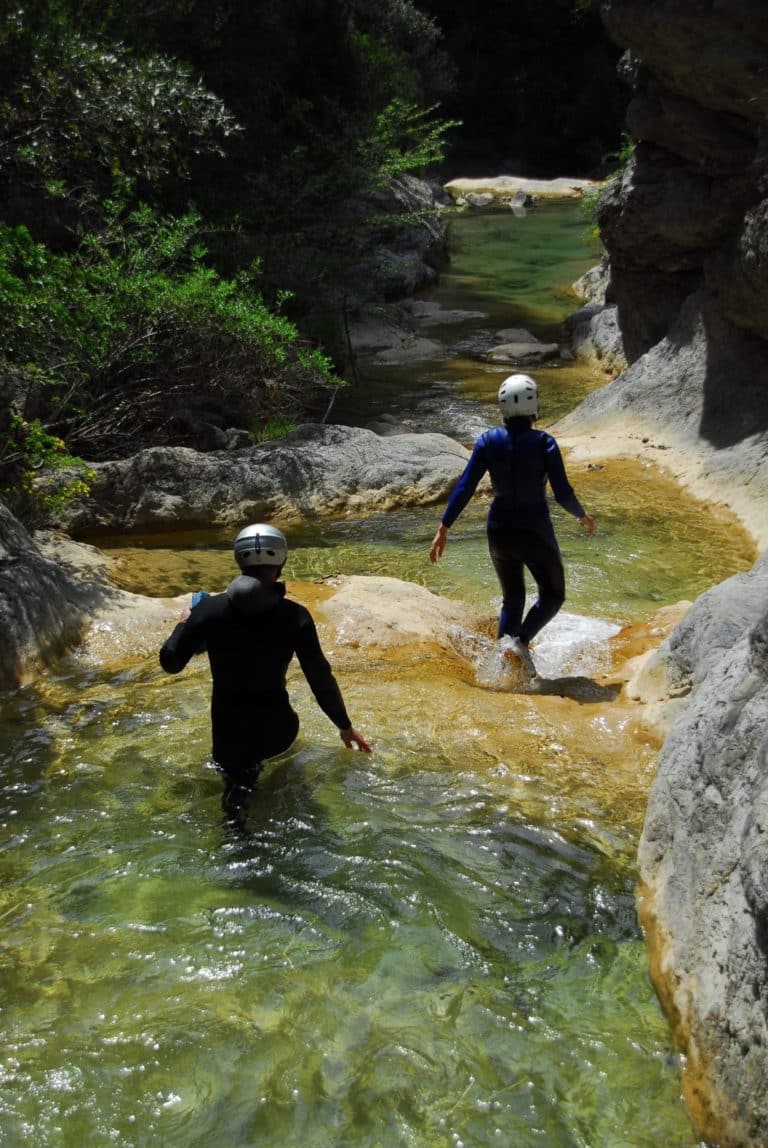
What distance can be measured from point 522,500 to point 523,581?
0.58m

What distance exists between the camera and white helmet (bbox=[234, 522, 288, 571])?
4066mm

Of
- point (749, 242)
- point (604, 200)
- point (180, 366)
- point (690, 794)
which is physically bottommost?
point (690, 794)

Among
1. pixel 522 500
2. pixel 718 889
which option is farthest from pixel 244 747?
pixel 522 500

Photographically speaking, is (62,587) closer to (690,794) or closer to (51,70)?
(51,70)

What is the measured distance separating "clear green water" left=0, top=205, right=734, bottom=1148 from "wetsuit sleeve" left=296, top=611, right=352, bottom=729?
1.76 feet

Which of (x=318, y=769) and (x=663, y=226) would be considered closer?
(x=318, y=769)

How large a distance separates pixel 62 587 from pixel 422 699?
273cm

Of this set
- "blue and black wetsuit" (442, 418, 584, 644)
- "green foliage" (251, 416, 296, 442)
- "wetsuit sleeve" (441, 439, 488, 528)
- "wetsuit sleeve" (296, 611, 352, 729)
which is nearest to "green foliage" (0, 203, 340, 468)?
"green foliage" (251, 416, 296, 442)

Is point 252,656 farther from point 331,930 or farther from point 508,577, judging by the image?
point 508,577

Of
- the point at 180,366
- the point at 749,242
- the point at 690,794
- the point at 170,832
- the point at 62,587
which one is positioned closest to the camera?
the point at 690,794

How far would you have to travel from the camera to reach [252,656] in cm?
423

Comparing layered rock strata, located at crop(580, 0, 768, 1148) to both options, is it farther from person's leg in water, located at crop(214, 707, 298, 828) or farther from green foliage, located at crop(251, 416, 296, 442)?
green foliage, located at crop(251, 416, 296, 442)

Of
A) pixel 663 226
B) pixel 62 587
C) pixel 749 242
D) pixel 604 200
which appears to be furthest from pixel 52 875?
pixel 604 200

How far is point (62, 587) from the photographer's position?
22.6 ft
